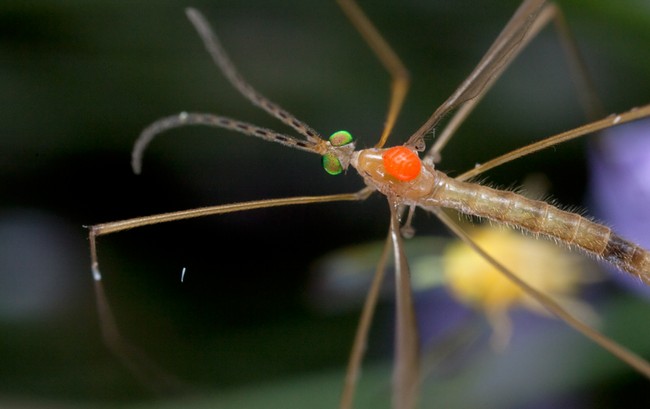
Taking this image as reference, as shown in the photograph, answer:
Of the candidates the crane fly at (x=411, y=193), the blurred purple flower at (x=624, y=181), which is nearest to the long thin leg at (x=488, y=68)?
the crane fly at (x=411, y=193)

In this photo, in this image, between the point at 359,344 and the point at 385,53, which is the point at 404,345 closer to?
the point at 359,344

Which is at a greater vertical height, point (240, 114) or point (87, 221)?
point (240, 114)

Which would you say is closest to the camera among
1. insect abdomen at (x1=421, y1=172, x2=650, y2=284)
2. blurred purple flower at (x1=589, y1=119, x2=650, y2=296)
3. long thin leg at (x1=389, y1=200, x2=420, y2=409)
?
long thin leg at (x1=389, y1=200, x2=420, y2=409)

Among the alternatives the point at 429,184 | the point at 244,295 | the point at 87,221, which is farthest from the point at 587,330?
the point at 87,221

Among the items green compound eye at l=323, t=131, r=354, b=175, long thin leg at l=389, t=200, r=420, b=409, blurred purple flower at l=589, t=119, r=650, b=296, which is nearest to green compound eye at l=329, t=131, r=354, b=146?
green compound eye at l=323, t=131, r=354, b=175

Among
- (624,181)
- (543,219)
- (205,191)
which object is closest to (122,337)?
(205,191)

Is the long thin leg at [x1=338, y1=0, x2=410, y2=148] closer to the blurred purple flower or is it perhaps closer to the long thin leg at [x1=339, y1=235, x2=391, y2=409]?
the long thin leg at [x1=339, y1=235, x2=391, y2=409]

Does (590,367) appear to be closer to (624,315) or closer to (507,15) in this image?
(624,315)
